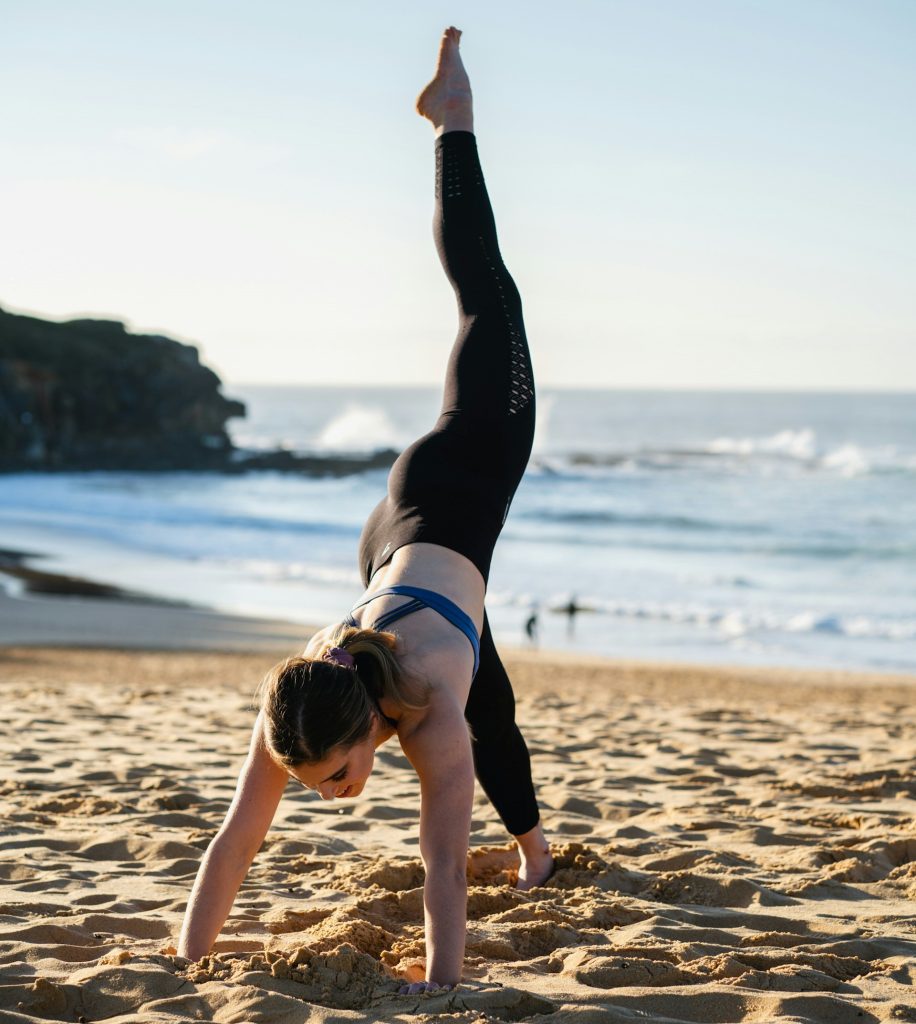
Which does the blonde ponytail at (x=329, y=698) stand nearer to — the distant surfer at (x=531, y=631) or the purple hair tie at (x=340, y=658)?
the purple hair tie at (x=340, y=658)

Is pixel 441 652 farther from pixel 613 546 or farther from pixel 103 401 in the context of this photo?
pixel 103 401

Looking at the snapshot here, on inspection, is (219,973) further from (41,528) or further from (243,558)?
(41,528)

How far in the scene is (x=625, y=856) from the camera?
3727 millimetres

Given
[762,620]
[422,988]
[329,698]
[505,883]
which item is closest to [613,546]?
[762,620]

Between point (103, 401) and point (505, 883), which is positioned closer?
point (505, 883)

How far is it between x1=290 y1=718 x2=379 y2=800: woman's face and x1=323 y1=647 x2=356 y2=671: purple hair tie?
0.13 meters

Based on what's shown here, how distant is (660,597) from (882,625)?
2.87 m

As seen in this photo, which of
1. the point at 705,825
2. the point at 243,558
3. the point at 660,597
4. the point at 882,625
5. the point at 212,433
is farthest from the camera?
the point at 212,433

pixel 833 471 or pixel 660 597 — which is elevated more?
pixel 833 471

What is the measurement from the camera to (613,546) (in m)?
20.1

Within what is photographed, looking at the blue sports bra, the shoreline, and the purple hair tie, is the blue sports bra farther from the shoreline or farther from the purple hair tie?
the shoreline

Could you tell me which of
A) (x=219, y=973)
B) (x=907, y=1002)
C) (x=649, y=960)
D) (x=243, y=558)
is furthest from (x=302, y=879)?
(x=243, y=558)

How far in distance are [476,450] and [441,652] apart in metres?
0.72

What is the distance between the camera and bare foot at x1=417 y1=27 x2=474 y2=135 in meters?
3.60
